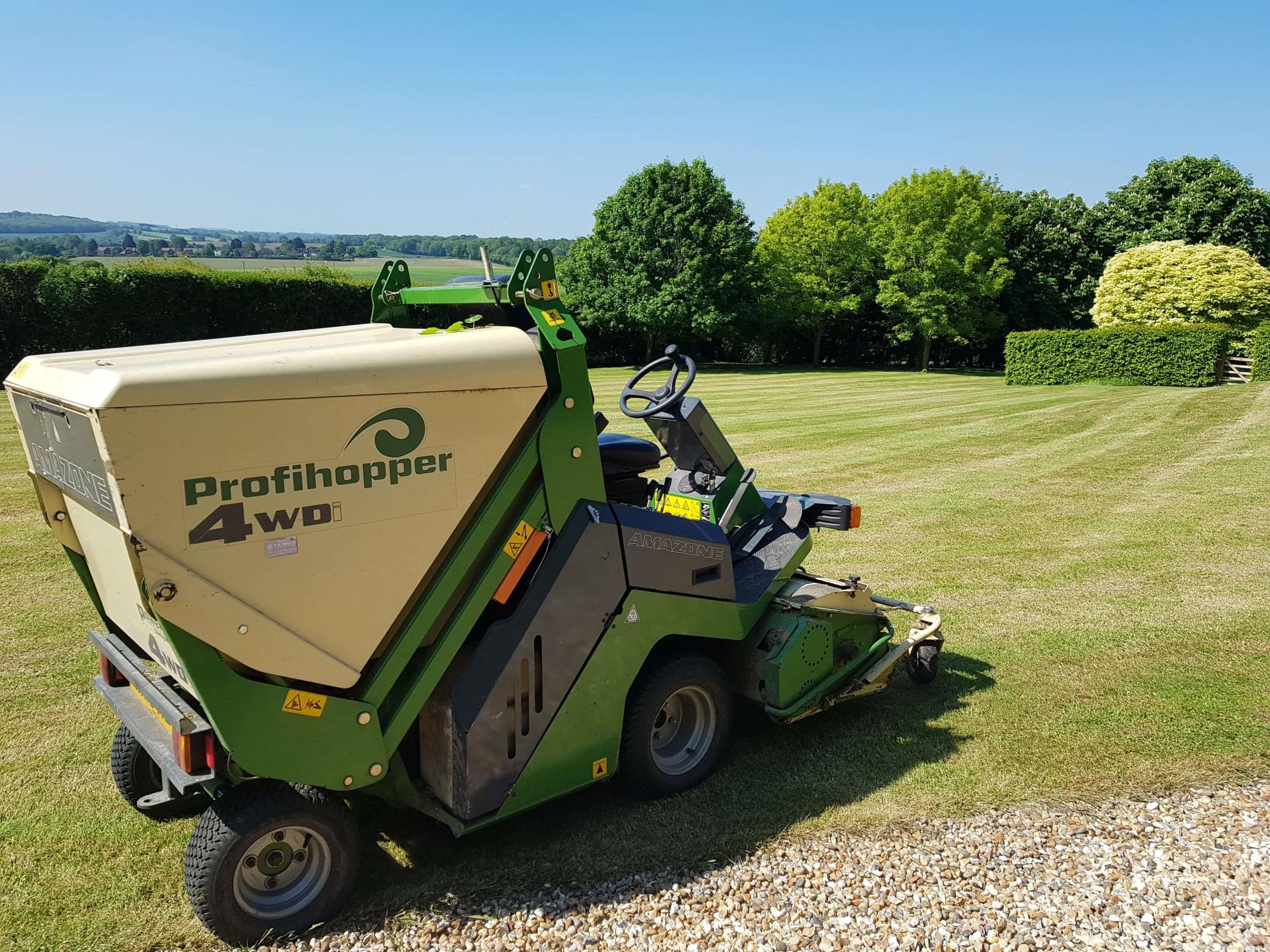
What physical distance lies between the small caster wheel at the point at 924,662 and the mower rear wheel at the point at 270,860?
407cm

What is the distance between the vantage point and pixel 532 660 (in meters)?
4.22

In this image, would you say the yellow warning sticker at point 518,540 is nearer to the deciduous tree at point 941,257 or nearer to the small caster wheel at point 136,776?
the small caster wheel at point 136,776

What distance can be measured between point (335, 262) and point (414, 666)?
32.7m

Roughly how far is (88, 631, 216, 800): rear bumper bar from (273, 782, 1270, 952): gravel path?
870 mm

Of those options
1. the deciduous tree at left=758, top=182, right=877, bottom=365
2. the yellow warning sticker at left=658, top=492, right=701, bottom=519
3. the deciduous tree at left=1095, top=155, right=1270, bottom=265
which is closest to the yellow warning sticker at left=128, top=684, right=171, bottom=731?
the yellow warning sticker at left=658, top=492, right=701, bottom=519

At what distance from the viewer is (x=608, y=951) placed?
3.83 metres

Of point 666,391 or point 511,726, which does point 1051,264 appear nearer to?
point 666,391

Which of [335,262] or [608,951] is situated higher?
[335,262]

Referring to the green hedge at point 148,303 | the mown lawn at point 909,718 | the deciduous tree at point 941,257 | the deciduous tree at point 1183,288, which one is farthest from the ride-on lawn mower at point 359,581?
the deciduous tree at point 941,257

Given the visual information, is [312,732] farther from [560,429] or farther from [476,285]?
[476,285]

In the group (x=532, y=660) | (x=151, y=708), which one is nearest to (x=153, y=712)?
(x=151, y=708)

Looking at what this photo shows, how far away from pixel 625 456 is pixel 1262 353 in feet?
98.9

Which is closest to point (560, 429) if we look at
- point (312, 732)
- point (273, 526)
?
point (273, 526)

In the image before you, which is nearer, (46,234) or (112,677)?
(112,677)
